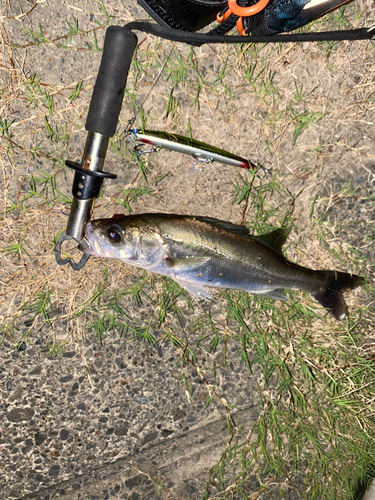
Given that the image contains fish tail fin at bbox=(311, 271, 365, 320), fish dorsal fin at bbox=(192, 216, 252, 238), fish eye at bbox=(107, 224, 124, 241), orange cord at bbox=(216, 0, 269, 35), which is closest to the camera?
orange cord at bbox=(216, 0, 269, 35)

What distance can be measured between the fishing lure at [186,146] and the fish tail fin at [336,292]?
116cm

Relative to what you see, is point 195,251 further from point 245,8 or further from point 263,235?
point 245,8

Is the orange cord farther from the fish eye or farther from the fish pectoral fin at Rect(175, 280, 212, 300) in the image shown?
the fish pectoral fin at Rect(175, 280, 212, 300)

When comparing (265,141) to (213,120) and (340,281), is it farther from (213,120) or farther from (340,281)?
(340,281)

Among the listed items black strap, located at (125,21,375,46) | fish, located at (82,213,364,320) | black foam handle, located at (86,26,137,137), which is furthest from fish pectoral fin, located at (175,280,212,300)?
black strap, located at (125,21,375,46)

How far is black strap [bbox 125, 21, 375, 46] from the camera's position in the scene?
8.34 ft

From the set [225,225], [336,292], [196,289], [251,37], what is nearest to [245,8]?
[251,37]

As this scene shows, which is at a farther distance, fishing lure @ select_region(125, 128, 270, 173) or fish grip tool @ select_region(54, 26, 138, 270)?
fishing lure @ select_region(125, 128, 270, 173)

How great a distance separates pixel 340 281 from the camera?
297 centimetres

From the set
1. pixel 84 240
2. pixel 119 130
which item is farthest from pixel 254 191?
pixel 84 240

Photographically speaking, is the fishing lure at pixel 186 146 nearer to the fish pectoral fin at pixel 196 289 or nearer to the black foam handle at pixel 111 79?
the black foam handle at pixel 111 79

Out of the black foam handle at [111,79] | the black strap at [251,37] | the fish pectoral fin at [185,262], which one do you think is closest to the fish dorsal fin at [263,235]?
the fish pectoral fin at [185,262]

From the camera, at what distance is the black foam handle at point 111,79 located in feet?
7.70

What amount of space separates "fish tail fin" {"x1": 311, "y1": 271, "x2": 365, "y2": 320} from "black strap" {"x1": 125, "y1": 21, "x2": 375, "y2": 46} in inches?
69.3
